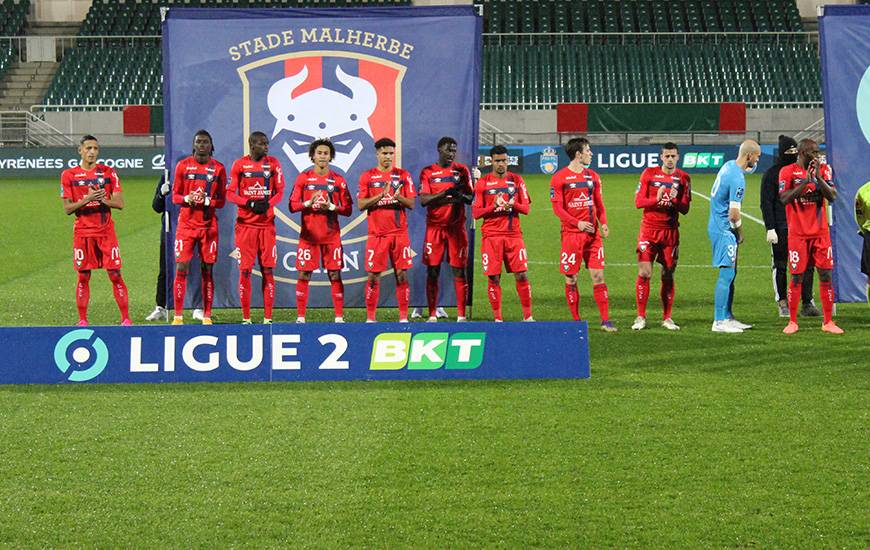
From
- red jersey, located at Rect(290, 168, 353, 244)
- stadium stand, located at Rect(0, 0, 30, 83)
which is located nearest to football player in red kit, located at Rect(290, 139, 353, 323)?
red jersey, located at Rect(290, 168, 353, 244)

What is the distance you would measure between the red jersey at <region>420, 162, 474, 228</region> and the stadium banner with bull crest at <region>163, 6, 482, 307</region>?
16.5 inches

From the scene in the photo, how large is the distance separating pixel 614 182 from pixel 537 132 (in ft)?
25.7

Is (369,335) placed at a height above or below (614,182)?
below

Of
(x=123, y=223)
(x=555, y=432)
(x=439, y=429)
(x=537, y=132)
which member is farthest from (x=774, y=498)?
(x=537, y=132)

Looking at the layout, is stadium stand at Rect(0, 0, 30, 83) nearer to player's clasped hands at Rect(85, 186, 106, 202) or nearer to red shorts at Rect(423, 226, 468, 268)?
player's clasped hands at Rect(85, 186, 106, 202)

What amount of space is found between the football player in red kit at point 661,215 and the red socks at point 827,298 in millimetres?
1391

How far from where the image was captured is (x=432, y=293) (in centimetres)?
1241

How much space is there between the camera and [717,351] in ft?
36.4

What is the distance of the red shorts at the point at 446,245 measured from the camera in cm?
1218

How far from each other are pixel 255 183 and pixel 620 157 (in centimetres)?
2807

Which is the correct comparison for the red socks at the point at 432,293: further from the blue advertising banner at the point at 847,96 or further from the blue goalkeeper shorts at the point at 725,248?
the blue advertising banner at the point at 847,96

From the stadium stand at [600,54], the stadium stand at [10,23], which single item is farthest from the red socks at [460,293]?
the stadium stand at [10,23]

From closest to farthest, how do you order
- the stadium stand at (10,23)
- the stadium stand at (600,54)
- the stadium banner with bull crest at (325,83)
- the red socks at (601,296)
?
the red socks at (601,296) → the stadium banner with bull crest at (325,83) → the stadium stand at (600,54) → the stadium stand at (10,23)

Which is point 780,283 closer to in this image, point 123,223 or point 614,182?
point 123,223
